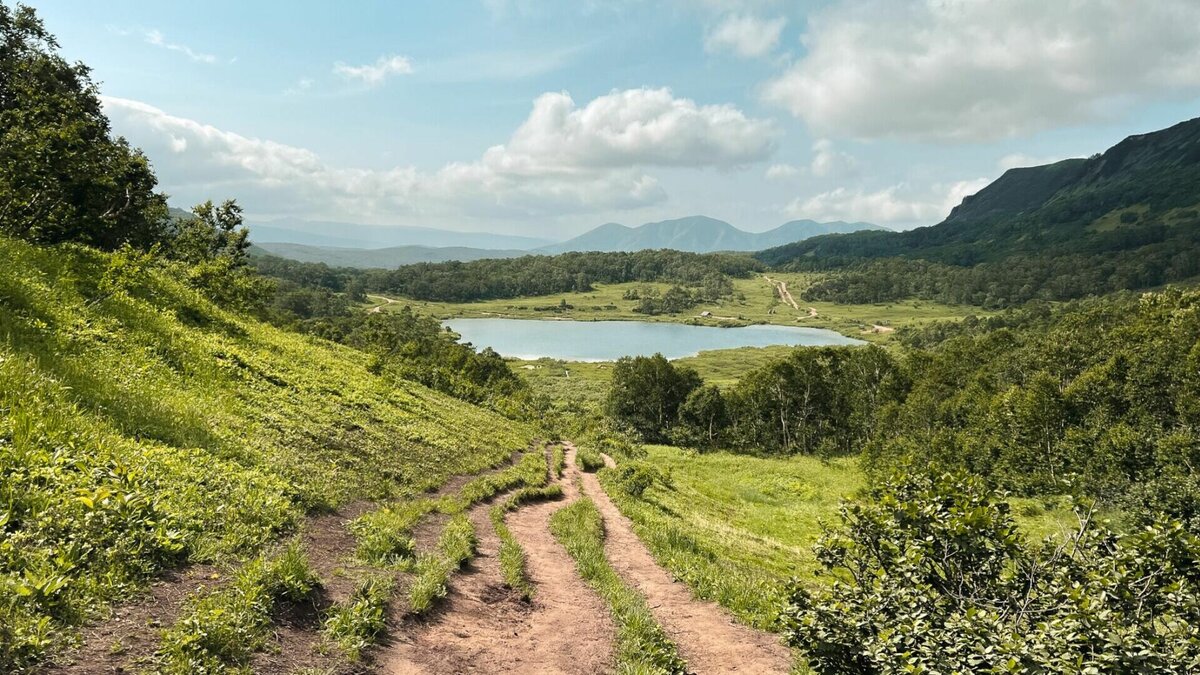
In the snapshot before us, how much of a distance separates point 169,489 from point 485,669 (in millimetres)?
5662

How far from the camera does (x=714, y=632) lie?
10.9 meters

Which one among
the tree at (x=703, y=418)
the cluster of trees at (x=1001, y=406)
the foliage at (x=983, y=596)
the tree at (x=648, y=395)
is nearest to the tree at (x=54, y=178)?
the foliage at (x=983, y=596)

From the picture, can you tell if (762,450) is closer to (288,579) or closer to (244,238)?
(244,238)

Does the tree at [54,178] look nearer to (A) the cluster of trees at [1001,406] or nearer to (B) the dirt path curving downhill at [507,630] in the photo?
(B) the dirt path curving downhill at [507,630]

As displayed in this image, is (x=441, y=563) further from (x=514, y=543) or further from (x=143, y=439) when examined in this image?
(x=143, y=439)

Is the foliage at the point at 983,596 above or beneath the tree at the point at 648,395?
above

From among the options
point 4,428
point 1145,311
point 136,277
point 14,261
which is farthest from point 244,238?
point 1145,311

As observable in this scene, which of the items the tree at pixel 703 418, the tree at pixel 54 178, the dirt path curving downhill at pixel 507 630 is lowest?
the tree at pixel 703 418

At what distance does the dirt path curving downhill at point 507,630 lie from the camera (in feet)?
26.7

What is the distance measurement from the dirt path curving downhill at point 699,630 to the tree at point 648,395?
69.0 metres

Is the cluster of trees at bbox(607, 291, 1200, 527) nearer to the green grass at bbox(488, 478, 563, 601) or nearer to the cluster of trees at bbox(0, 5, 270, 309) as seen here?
the green grass at bbox(488, 478, 563, 601)

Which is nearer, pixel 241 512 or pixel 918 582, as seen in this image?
pixel 918 582

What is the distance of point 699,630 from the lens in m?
11.0

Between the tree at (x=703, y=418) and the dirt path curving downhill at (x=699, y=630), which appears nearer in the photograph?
the dirt path curving downhill at (x=699, y=630)
